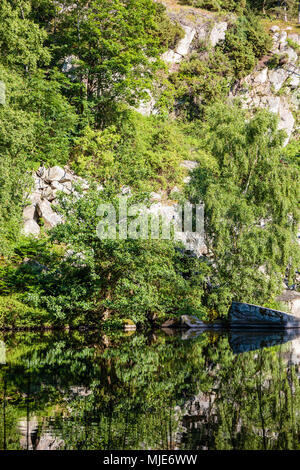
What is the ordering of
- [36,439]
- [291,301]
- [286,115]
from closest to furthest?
[36,439], [291,301], [286,115]

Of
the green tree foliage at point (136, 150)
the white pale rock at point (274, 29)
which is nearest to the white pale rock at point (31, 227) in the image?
the green tree foliage at point (136, 150)

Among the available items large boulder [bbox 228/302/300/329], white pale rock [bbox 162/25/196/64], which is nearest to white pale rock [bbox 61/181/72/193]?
large boulder [bbox 228/302/300/329]

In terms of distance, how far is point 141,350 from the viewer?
12070 millimetres

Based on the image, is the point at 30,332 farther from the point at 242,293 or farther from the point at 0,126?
the point at 242,293

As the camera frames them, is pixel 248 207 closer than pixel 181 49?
Yes

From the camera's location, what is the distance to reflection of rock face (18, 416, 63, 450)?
4.43 metres

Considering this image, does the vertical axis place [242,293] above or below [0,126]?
below

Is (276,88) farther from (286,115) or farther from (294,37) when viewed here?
(294,37)

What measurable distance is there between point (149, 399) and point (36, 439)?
217 centimetres

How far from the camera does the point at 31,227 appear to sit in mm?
20859

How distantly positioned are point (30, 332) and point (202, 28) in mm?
28426

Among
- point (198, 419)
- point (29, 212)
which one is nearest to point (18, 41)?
point (29, 212)

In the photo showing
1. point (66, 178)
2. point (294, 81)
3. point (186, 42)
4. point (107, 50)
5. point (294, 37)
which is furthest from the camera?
point (294, 37)
